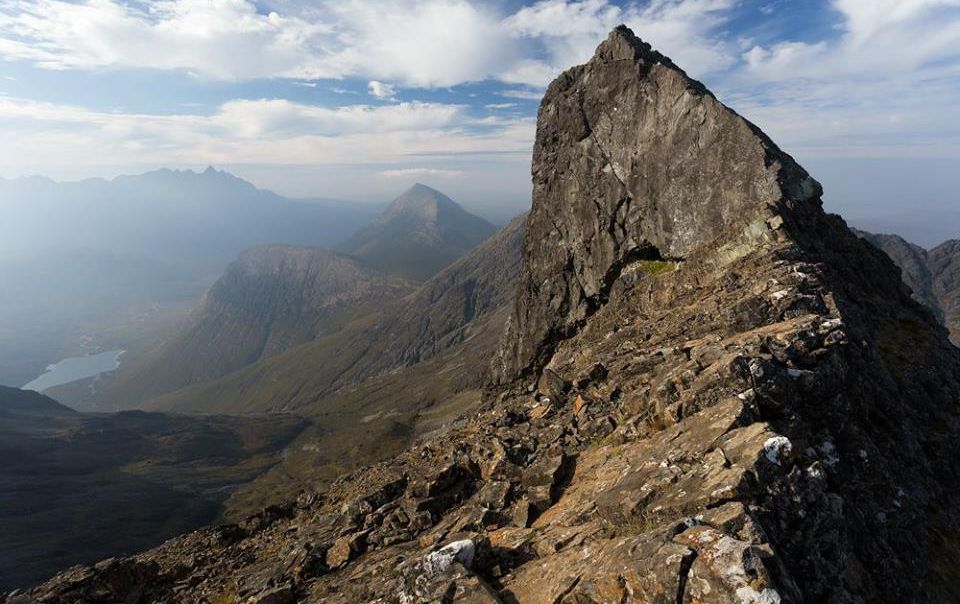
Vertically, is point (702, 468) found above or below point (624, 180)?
below

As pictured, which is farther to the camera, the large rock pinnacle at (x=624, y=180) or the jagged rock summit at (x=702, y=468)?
the large rock pinnacle at (x=624, y=180)

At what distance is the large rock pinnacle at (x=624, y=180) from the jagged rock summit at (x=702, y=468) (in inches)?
16.2

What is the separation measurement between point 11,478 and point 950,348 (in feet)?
842

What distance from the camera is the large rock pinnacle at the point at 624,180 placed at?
41594 mm

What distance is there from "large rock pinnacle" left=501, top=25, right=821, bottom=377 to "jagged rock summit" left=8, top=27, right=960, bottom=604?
1.35 feet

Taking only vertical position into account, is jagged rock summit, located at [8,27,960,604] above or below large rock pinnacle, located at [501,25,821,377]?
below

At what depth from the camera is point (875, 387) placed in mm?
21844

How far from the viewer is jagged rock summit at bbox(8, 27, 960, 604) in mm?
12898

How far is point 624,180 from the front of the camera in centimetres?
5422

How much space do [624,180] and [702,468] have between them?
44482mm

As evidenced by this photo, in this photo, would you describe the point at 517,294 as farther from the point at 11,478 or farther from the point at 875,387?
the point at 11,478

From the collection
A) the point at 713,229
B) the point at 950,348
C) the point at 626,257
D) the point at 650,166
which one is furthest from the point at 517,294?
the point at 950,348

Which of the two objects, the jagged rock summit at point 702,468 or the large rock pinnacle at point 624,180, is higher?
the large rock pinnacle at point 624,180

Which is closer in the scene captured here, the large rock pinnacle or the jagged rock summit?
the jagged rock summit
